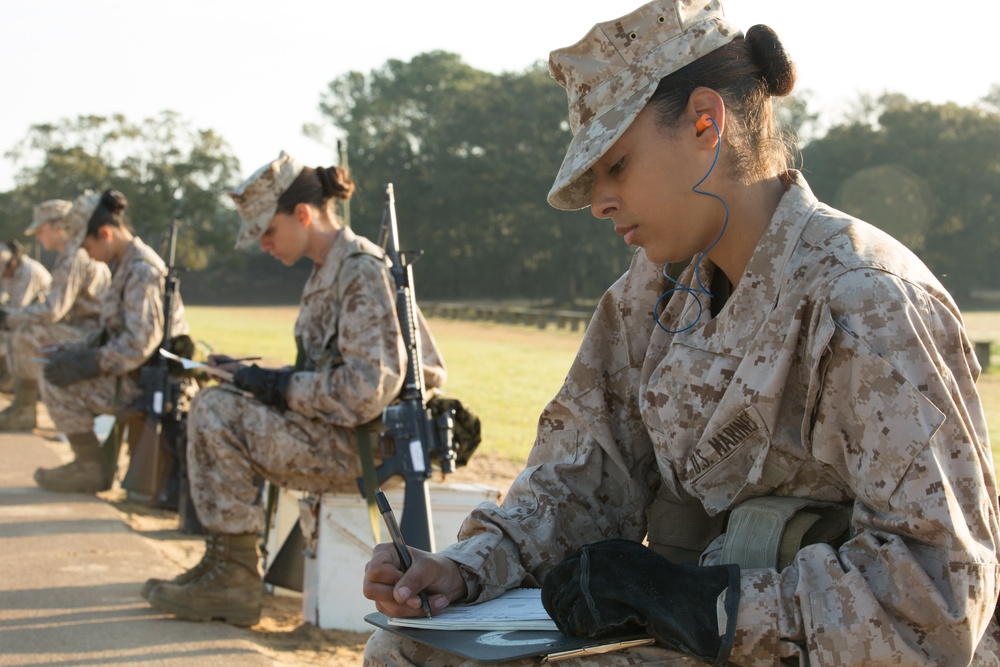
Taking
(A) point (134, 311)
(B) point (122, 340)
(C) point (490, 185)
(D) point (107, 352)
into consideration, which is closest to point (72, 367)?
(D) point (107, 352)

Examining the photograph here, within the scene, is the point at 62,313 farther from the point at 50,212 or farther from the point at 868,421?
the point at 868,421

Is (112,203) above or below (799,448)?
above

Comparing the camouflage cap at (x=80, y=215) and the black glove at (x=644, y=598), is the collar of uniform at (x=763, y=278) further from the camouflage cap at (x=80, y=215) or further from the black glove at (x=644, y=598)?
the camouflage cap at (x=80, y=215)

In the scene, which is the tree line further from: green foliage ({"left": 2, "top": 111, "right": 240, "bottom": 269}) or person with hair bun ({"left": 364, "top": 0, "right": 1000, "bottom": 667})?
person with hair bun ({"left": 364, "top": 0, "right": 1000, "bottom": 667})

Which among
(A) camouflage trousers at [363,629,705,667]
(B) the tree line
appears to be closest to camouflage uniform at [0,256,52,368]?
(A) camouflage trousers at [363,629,705,667]

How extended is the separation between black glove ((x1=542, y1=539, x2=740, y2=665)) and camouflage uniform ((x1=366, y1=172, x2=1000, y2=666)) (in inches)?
1.8

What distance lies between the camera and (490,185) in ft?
143

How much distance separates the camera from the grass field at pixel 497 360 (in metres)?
11.0

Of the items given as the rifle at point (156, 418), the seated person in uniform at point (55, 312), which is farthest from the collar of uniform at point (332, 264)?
the seated person in uniform at point (55, 312)

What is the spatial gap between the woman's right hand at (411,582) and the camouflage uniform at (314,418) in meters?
2.31

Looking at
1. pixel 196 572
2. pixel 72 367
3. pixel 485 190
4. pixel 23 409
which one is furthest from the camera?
pixel 485 190

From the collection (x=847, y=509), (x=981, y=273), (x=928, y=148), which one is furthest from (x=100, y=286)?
(x=981, y=273)

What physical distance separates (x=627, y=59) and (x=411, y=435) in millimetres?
2655

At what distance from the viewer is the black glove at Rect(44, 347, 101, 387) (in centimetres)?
734
